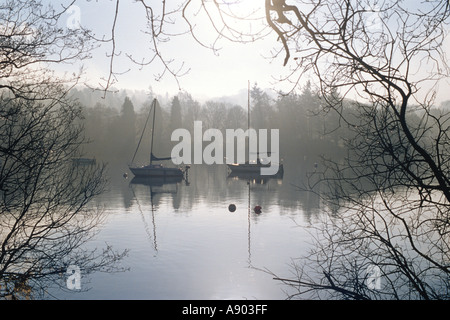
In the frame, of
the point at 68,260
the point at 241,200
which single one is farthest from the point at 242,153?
the point at 68,260

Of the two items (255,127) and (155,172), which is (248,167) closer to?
(155,172)

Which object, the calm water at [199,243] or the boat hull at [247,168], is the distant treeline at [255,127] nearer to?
the boat hull at [247,168]

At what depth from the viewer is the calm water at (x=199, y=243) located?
1295 centimetres

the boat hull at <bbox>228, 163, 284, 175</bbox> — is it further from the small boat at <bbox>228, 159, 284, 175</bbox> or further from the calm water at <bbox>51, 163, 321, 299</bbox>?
the calm water at <bbox>51, 163, 321, 299</bbox>

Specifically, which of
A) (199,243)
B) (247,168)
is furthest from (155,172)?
(199,243)

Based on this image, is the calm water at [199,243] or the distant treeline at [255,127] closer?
the calm water at [199,243]

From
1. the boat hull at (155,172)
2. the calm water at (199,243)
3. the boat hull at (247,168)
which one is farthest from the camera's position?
the boat hull at (247,168)

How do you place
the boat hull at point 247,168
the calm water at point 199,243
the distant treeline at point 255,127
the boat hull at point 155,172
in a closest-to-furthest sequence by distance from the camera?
the calm water at point 199,243 → the boat hull at point 155,172 → the boat hull at point 247,168 → the distant treeline at point 255,127

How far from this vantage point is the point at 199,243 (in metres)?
18.7

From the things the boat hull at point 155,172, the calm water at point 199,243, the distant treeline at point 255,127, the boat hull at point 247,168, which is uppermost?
the distant treeline at point 255,127

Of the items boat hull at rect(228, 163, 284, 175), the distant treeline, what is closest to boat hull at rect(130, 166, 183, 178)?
boat hull at rect(228, 163, 284, 175)

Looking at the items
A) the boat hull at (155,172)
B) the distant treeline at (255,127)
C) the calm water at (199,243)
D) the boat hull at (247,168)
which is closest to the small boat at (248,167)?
the boat hull at (247,168)

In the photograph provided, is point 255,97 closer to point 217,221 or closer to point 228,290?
point 217,221
